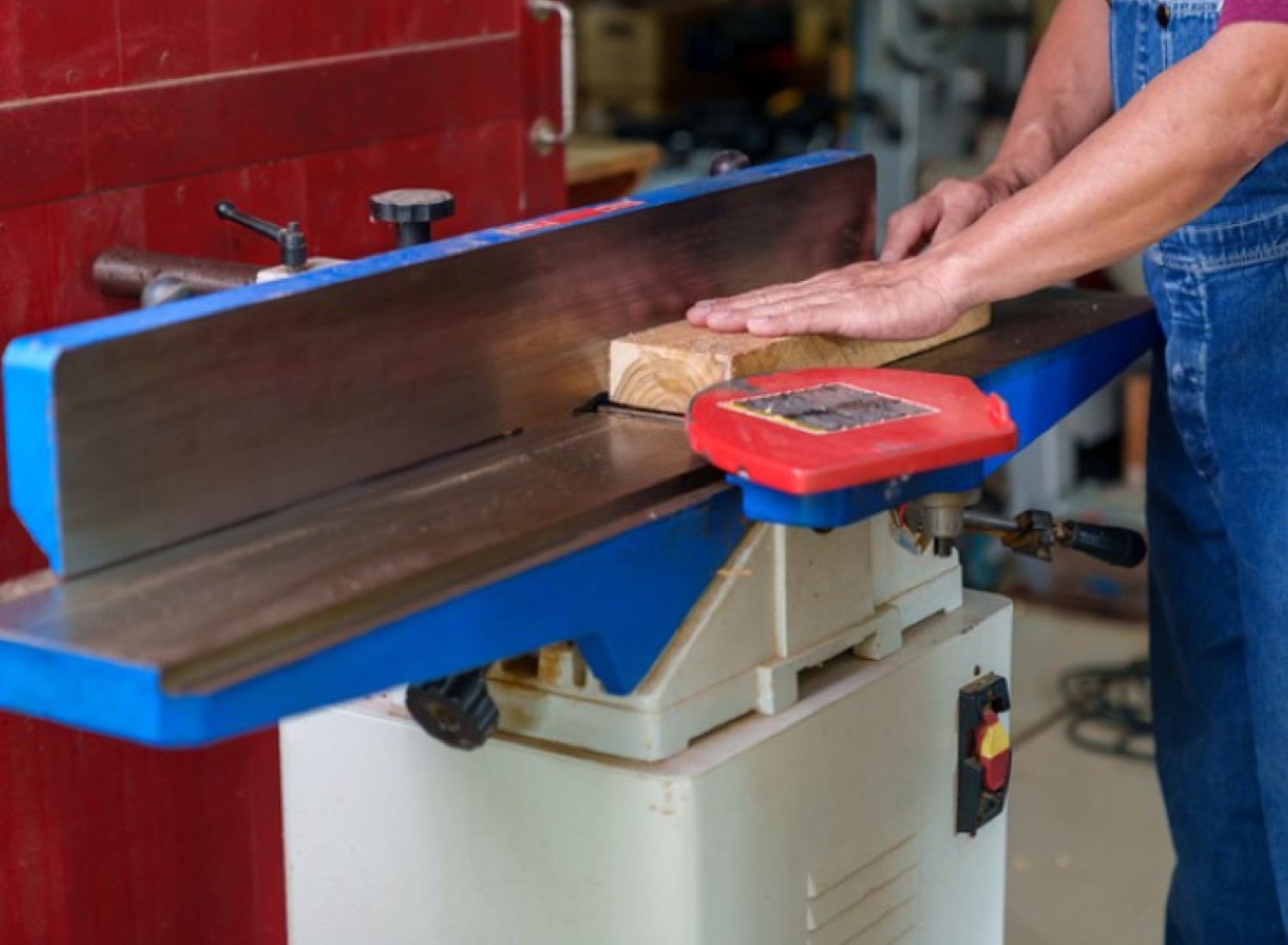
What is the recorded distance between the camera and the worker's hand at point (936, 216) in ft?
6.11

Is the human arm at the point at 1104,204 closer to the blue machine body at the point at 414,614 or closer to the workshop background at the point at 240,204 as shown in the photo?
Answer: the blue machine body at the point at 414,614

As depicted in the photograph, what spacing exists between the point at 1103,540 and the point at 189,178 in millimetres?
881

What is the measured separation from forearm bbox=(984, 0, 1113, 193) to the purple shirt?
478 mm

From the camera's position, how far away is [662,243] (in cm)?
164

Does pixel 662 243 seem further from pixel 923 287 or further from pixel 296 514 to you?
pixel 296 514

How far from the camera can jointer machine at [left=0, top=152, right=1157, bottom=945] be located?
3.90 feet

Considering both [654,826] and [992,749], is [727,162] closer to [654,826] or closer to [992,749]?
[992,749]

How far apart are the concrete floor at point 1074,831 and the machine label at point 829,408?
4.67ft

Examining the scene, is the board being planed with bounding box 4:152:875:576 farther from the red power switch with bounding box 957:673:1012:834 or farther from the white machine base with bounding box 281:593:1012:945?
the red power switch with bounding box 957:673:1012:834

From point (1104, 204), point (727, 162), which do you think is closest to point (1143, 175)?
point (1104, 204)

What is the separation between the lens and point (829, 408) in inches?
55.1

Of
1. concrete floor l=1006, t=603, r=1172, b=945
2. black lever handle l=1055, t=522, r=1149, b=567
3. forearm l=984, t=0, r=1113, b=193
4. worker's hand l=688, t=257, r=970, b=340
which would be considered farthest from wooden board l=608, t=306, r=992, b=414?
concrete floor l=1006, t=603, r=1172, b=945

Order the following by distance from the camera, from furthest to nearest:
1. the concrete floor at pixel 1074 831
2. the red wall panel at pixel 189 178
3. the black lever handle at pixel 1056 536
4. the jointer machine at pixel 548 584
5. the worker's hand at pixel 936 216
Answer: the concrete floor at pixel 1074 831
the worker's hand at pixel 936 216
the red wall panel at pixel 189 178
the black lever handle at pixel 1056 536
the jointer machine at pixel 548 584

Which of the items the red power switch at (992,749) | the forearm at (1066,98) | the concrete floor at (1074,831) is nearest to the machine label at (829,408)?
the red power switch at (992,749)
